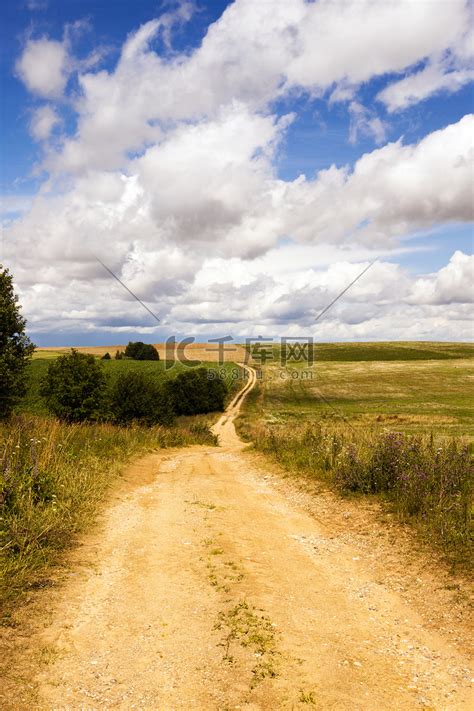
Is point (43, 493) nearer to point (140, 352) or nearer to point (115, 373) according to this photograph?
point (115, 373)

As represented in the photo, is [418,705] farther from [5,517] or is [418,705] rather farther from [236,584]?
[5,517]

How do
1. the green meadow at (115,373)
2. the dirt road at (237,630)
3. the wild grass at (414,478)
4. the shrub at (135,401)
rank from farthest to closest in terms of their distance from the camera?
the green meadow at (115,373)
the shrub at (135,401)
the wild grass at (414,478)
the dirt road at (237,630)

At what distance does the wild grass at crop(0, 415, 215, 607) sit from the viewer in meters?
5.86

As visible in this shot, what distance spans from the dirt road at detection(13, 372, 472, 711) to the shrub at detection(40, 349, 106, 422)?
67.5 feet

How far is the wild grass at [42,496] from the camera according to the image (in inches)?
231

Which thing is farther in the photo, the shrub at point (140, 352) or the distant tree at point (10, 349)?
the shrub at point (140, 352)

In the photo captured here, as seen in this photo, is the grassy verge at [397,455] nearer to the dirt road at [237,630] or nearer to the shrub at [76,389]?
the dirt road at [237,630]

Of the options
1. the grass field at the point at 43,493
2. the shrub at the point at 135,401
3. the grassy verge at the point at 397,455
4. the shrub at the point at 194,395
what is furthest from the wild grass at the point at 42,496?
the shrub at the point at 194,395

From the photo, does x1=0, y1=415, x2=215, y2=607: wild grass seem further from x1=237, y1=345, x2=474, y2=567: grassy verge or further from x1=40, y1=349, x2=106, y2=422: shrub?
x1=40, y1=349, x2=106, y2=422: shrub

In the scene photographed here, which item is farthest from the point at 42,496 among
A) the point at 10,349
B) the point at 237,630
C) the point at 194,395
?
the point at 194,395

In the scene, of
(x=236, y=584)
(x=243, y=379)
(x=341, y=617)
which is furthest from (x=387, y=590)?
(x=243, y=379)

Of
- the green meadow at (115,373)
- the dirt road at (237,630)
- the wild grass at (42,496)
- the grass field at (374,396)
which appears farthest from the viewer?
the green meadow at (115,373)

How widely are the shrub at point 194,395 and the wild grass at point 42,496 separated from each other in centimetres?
4272

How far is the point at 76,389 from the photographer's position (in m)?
27.6
